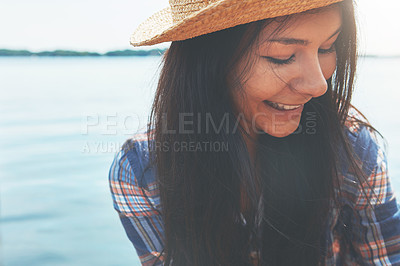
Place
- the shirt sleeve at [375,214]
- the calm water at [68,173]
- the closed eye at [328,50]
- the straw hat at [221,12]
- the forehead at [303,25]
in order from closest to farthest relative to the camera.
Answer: the straw hat at [221,12], the forehead at [303,25], the closed eye at [328,50], the shirt sleeve at [375,214], the calm water at [68,173]

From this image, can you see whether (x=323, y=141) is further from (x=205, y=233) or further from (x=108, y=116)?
(x=108, y=116)

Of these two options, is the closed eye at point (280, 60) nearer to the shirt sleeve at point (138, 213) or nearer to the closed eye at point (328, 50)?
the closed eye at point (328, 50)

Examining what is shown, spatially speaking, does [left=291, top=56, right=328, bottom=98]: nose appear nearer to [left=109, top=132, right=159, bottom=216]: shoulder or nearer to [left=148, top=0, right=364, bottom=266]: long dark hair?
[left=148, top=0, right=364, bottom=266]: long dark hair

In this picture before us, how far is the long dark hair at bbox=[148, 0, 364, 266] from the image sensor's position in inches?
51.5

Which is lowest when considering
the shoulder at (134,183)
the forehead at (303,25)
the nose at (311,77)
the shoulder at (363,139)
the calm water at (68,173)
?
the calm water at (68,173)

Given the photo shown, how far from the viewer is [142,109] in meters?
7.41

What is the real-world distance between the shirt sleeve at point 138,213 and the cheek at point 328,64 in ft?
2.21

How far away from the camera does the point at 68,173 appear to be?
4.64m

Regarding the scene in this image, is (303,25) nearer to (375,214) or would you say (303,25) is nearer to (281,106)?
(281,106)

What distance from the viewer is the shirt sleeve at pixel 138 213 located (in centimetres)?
144

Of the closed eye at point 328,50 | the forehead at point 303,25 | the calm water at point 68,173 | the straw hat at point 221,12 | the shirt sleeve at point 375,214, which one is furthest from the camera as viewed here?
the calm water at point 68,173

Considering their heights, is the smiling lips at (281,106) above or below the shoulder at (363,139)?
above

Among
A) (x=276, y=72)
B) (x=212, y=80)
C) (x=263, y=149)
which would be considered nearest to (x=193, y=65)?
(x=212, y=80)

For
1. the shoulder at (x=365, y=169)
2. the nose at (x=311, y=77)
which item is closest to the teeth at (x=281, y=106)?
the nose at (x=311, y=77)
